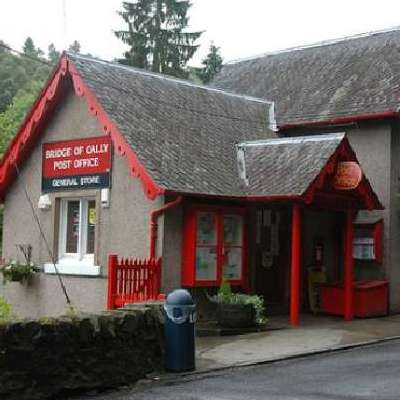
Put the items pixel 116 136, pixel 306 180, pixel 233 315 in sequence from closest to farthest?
pixel 233 315
pixel 306 180
pixel 116 136

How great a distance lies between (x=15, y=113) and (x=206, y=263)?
4289 centimetres

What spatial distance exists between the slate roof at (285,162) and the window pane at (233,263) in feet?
4.10

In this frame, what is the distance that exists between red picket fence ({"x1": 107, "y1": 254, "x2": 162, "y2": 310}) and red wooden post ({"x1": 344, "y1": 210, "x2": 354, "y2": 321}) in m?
4.36

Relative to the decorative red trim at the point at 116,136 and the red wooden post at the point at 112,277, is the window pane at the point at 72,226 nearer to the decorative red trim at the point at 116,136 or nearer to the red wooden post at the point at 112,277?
the decorative red trim at the point at 116,136

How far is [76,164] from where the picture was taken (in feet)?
54.0

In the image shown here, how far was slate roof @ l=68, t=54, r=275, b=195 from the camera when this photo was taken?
1488cm

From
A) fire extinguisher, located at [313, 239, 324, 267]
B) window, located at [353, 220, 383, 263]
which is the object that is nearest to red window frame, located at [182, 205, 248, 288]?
fire extinguisher, located at [313, 239, 324, 267]

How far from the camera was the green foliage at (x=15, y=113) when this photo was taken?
44938mm

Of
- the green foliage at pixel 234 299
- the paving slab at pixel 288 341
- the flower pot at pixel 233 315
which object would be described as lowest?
the paving slab at pixel 288 341

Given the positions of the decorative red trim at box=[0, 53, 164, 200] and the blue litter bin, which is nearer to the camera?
the blue litter bin

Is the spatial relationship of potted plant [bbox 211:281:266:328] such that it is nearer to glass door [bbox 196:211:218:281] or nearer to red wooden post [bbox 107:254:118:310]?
glass door [bbox 196:211:218:281]

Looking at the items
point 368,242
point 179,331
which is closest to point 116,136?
point 179,331

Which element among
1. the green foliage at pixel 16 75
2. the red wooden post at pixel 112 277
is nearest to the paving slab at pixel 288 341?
the red wooden post at pixel 112 277

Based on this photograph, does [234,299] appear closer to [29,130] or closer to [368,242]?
[368,242]
